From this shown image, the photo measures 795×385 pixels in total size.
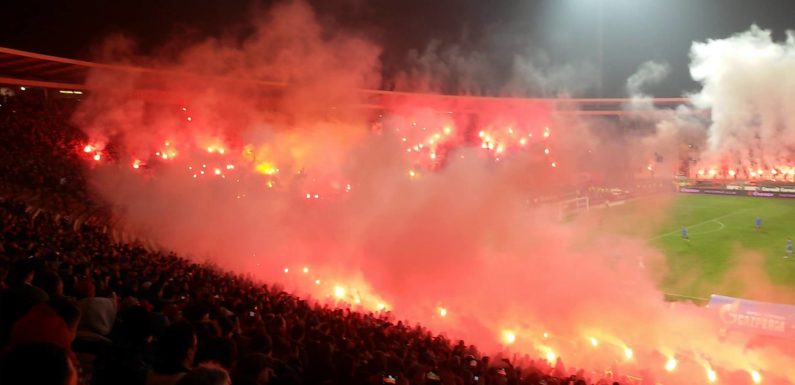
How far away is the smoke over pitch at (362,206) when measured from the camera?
1147 cm

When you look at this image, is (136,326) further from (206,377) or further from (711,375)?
(711,375)

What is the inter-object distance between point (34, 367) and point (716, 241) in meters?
22.1

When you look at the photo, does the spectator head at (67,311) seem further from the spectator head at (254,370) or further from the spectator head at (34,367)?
the spectator head at (34,367)

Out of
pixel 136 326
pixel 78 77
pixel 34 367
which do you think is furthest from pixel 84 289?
pixel 78 77

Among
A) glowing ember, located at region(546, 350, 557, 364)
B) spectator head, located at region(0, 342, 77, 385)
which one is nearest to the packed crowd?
spectator head, located at region(0, 342, 77, 385)

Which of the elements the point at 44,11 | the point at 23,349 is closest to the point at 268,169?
the point at 44,11

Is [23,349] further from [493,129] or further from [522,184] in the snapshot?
[493,129]

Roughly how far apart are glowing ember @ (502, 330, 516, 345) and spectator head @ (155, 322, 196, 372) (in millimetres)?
8980

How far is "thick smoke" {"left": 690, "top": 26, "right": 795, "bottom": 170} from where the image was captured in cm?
991

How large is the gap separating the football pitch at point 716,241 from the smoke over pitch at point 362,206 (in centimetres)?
135

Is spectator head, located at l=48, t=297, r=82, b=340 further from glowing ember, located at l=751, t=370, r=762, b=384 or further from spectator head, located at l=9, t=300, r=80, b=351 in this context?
glowing ember, located at l=751, t=370, r=762, b=384

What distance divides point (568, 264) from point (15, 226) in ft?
35.4

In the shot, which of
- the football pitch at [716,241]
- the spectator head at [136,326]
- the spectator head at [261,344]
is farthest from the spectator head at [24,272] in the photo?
the football pitch at [716,241]

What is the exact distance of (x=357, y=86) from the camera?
15.6 meters
